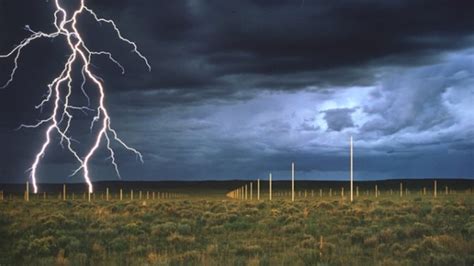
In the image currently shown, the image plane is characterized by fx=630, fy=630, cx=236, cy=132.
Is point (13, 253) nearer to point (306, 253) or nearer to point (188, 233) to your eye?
point (188, 233)

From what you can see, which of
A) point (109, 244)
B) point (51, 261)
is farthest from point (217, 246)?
point (51, 261)

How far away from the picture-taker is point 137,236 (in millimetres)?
20031

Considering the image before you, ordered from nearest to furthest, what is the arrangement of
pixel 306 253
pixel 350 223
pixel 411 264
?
pixel 411 264 → pixel 306 253 → pixel 350 223

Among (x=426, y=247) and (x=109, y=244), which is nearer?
(x=426, y=247)

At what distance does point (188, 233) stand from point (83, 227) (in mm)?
4931

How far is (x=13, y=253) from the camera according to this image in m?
16.4

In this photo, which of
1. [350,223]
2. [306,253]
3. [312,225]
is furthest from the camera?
[350,223]

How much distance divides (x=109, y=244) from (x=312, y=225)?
304 inches

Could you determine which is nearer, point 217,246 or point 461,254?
point 461,254

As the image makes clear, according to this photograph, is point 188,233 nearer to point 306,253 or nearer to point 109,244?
point 109,244

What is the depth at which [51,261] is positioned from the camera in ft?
47.6

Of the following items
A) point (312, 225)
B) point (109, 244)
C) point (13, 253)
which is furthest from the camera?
point (312, 225)

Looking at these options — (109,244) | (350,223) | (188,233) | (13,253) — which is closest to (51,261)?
(13,253)

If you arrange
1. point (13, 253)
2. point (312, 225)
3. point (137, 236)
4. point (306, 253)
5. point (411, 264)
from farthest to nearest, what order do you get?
1. point (312, 225)
2. point (137, 236)
3. point (13, 253)
4. point (306, 253)
5. point (411, 264)
